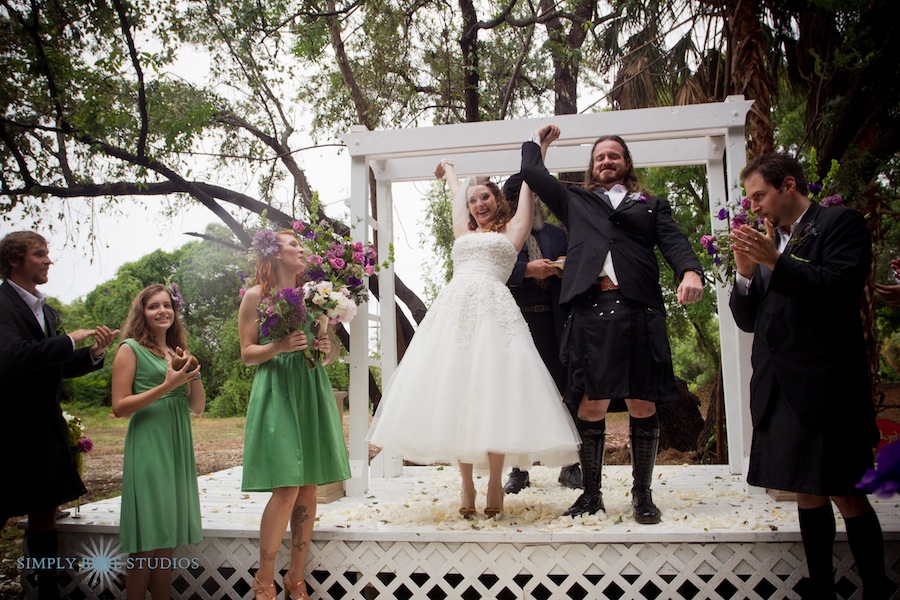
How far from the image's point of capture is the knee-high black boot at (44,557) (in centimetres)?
313

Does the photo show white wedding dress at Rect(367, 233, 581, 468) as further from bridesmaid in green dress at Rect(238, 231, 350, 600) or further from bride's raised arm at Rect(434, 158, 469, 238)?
bridesmaid in green dress at Rect(238, 231, 350, 600)

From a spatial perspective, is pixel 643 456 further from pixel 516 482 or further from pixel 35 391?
pixel 35 391

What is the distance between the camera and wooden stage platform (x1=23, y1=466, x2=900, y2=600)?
9.40 ft

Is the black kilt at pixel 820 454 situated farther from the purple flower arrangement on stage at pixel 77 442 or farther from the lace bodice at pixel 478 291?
the purple flower arrangement on stage at pixel 77 442

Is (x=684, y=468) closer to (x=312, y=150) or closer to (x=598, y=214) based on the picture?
(x=598, y=214)

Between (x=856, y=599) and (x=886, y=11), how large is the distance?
489cm

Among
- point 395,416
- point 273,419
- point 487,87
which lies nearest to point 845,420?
point 395,416

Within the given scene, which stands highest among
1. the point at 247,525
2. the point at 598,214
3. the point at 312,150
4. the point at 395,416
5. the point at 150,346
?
the point at 312,150

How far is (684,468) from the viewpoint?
4.92 metres

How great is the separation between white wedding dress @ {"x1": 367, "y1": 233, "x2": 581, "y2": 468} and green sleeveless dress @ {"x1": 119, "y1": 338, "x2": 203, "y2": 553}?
0.92 metres

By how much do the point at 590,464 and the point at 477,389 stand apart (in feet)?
2.40

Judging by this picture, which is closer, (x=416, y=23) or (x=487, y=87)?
(x=416, y=23)

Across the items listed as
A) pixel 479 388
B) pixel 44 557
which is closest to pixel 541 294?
pixel 479 388

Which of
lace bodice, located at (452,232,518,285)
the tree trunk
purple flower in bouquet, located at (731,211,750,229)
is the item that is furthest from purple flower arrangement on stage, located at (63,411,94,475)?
the tree trunk
